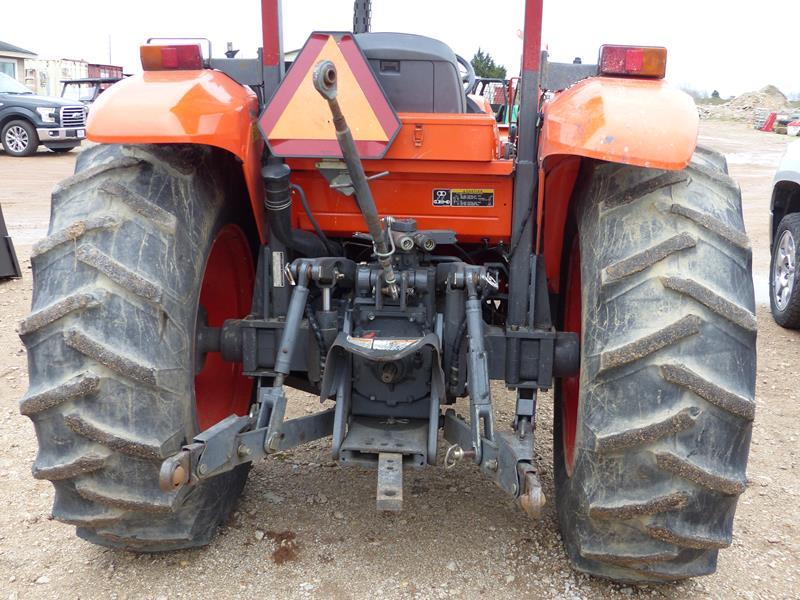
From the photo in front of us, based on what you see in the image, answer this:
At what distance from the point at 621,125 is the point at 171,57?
62.0 inches

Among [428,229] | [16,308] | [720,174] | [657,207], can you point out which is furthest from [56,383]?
[16,308]

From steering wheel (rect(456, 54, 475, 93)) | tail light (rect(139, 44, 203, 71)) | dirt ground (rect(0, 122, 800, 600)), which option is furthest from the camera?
steering wheel (rect(456, 54, 475, 93))

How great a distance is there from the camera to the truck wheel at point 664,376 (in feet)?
7.64

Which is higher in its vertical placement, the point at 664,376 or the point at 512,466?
the point at 664,376

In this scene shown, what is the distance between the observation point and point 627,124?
2.45 m

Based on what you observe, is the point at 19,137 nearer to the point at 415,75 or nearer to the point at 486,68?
the point at 486,68

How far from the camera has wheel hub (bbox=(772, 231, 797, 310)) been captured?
6.42 m

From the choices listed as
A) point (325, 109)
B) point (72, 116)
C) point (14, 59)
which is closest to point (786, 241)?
point (325, 109)

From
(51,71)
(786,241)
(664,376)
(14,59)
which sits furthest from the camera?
(51,71)

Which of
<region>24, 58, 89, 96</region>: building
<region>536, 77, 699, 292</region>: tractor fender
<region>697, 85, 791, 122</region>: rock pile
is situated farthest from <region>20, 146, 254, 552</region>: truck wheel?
<region>697, 85, 791, 122</region>: rock pile

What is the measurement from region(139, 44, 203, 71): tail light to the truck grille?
54.0 ft

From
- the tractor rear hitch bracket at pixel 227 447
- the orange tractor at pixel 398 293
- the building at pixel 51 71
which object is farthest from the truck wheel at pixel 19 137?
the building at pixel 51 71

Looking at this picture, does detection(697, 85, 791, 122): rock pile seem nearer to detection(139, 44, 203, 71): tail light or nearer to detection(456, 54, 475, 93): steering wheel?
detection(456, 54, 475, 93): steering wheel

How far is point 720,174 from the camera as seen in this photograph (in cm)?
271
